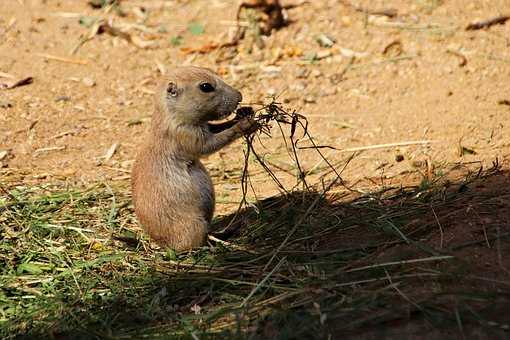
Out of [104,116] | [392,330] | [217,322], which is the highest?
[392,330]

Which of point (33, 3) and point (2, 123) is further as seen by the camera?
point (33, 3)

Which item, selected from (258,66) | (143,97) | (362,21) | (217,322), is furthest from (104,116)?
(217,322)

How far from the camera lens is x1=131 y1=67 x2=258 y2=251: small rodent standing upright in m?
5.14

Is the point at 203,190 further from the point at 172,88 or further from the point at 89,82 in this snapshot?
the point at 89,82

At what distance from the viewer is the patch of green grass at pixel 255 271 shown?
3.83 meters

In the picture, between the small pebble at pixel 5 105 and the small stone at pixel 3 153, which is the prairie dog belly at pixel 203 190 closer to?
the small stone at pixel 3 153

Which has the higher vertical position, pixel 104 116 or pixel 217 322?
pixel 217 322

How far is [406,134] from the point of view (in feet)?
22.9

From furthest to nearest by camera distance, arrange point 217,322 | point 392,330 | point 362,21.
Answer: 1. point 362,21
2. point 217,322
3. point 392,330

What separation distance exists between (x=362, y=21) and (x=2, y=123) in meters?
4.05

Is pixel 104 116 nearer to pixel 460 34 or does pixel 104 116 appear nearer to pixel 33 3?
pixel 33 3

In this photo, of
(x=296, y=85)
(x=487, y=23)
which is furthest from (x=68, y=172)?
(x=487, y=23)

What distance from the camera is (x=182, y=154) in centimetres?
530

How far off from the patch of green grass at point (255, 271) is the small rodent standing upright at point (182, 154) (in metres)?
0.19
